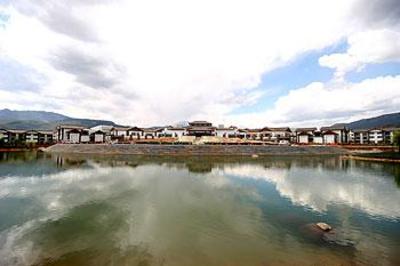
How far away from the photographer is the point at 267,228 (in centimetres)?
1252

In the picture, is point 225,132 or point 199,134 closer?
point 199,134

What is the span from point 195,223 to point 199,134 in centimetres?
6610

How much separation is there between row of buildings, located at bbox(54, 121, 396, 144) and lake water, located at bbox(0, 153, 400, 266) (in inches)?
2221

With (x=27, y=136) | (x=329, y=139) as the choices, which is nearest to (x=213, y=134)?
Answer: (x=329, y=139)

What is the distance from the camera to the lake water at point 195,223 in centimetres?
957

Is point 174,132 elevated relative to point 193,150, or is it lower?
elevated

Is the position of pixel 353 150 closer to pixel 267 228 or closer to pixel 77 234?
pixel 267 228

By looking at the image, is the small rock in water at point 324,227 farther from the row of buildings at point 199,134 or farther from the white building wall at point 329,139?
the white building wall at point 329,139

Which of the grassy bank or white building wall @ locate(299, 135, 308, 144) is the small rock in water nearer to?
the grassy bank

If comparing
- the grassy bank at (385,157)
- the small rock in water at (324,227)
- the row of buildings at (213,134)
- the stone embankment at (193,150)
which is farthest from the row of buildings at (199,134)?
the small rock in water at (324,227)

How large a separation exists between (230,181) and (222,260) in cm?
1569

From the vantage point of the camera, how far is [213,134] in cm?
7969

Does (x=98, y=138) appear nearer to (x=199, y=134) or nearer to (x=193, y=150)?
(x=199, y=134)

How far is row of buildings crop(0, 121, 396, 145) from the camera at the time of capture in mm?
78500
